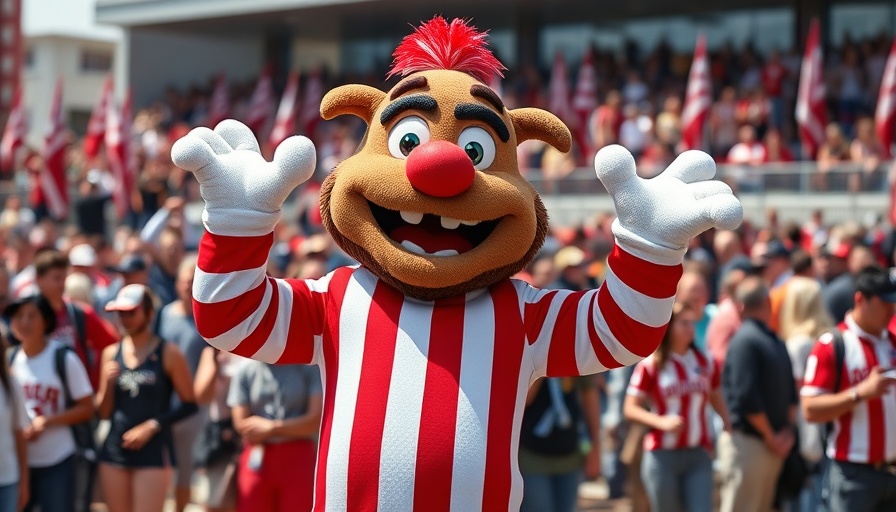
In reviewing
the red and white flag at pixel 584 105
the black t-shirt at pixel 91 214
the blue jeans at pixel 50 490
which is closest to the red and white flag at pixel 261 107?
the red and white flag at pixel 584 105

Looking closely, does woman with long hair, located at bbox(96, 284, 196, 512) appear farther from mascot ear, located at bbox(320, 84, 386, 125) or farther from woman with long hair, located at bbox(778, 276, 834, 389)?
woman with long hair, located at bbox(778, 276, 834, 389)

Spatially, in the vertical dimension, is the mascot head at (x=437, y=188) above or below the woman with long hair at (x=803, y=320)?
above

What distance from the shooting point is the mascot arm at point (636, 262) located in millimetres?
3559

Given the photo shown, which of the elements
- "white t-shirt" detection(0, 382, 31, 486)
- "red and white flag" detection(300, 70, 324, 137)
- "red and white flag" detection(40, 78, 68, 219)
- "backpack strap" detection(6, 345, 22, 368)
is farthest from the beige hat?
"red and white flag" detection(300, 70, 324, 137)

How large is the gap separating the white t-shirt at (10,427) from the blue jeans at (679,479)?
10.4 feet

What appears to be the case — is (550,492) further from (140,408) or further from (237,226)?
(237,226)

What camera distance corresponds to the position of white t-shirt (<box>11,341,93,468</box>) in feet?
21.1

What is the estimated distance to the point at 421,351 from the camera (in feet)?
12.2

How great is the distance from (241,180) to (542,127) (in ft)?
3.28

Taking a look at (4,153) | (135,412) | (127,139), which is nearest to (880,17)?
(127,139)

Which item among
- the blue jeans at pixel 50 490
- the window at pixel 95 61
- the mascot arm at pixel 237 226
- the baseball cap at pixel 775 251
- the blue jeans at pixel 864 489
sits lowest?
the blue jeans at pixel 50 490

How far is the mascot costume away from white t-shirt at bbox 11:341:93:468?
298cm

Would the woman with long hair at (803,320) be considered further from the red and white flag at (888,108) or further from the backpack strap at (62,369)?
the red and white flag at (888,108)

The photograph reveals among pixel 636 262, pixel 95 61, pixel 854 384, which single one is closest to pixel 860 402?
pixel 854 384
